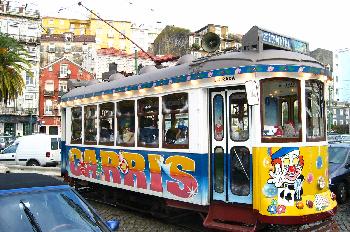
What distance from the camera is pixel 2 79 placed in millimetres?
25719

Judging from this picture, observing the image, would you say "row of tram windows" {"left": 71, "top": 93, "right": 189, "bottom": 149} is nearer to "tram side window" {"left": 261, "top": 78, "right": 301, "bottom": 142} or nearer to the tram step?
the tram step

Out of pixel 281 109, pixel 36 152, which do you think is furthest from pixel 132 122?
pixel 36 152

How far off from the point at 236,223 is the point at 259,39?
11.2 ft

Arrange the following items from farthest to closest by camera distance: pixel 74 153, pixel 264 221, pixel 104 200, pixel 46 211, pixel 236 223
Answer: pixel 74 153, pixel 104 200, pixel 236 223, pixel 264 221, pixel 46 211

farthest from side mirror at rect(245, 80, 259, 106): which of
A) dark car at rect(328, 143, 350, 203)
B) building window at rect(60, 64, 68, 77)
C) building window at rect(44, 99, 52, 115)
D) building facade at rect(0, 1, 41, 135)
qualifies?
building window at rect(60, 64, 68, 77)

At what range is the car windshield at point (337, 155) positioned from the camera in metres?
13.4

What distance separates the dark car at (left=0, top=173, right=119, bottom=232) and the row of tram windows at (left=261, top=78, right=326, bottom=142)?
3.70 meters

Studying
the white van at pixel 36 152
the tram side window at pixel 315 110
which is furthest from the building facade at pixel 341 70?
the tram side window at pixel 315 110

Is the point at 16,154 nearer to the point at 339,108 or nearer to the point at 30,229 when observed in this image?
the point at 30,229

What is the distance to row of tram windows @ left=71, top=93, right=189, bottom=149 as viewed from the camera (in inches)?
364

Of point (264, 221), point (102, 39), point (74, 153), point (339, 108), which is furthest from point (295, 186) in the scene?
point (339, 108)

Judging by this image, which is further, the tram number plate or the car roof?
the tram number plate

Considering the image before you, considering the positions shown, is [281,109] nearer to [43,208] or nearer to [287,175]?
[287,175]

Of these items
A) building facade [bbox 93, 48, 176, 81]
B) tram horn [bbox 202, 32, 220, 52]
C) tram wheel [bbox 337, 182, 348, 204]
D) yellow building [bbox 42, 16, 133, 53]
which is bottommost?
tram wheel [bbox 337, 182, 348, 204]
